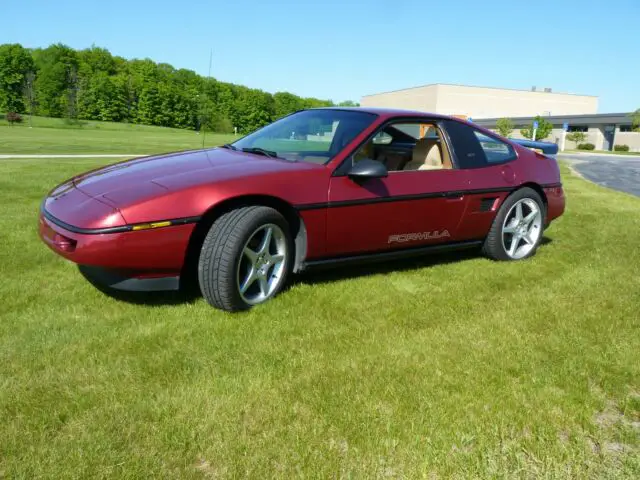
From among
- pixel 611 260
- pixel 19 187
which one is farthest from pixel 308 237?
pixel 19 187

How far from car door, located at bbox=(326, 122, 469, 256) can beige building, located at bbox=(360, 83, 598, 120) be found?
3073 inches

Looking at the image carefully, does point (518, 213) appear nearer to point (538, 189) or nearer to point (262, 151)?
point (538, 189)

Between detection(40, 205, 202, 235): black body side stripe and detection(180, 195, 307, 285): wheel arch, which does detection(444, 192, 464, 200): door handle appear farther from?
detection(40, 205, 202, 235): black body side stripe

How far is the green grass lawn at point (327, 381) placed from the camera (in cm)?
200

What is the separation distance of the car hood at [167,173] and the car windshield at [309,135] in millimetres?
184

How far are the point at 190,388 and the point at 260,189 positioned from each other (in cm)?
141

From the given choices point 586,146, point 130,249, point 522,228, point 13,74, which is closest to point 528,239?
point 522,228

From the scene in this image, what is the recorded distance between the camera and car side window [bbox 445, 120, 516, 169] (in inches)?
180

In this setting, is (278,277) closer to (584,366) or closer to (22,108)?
(584,366)

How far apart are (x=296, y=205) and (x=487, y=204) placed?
6.58ft

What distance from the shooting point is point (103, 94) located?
69062mm

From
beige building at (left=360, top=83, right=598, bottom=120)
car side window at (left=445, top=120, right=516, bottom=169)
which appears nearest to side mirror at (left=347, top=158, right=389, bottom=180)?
car side window at (left=445, top=120, right=516, bottom=169)

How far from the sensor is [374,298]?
3.76 metres

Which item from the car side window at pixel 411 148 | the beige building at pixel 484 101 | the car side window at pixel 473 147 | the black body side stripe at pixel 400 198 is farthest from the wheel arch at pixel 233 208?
the beige building at pixel 484 101
